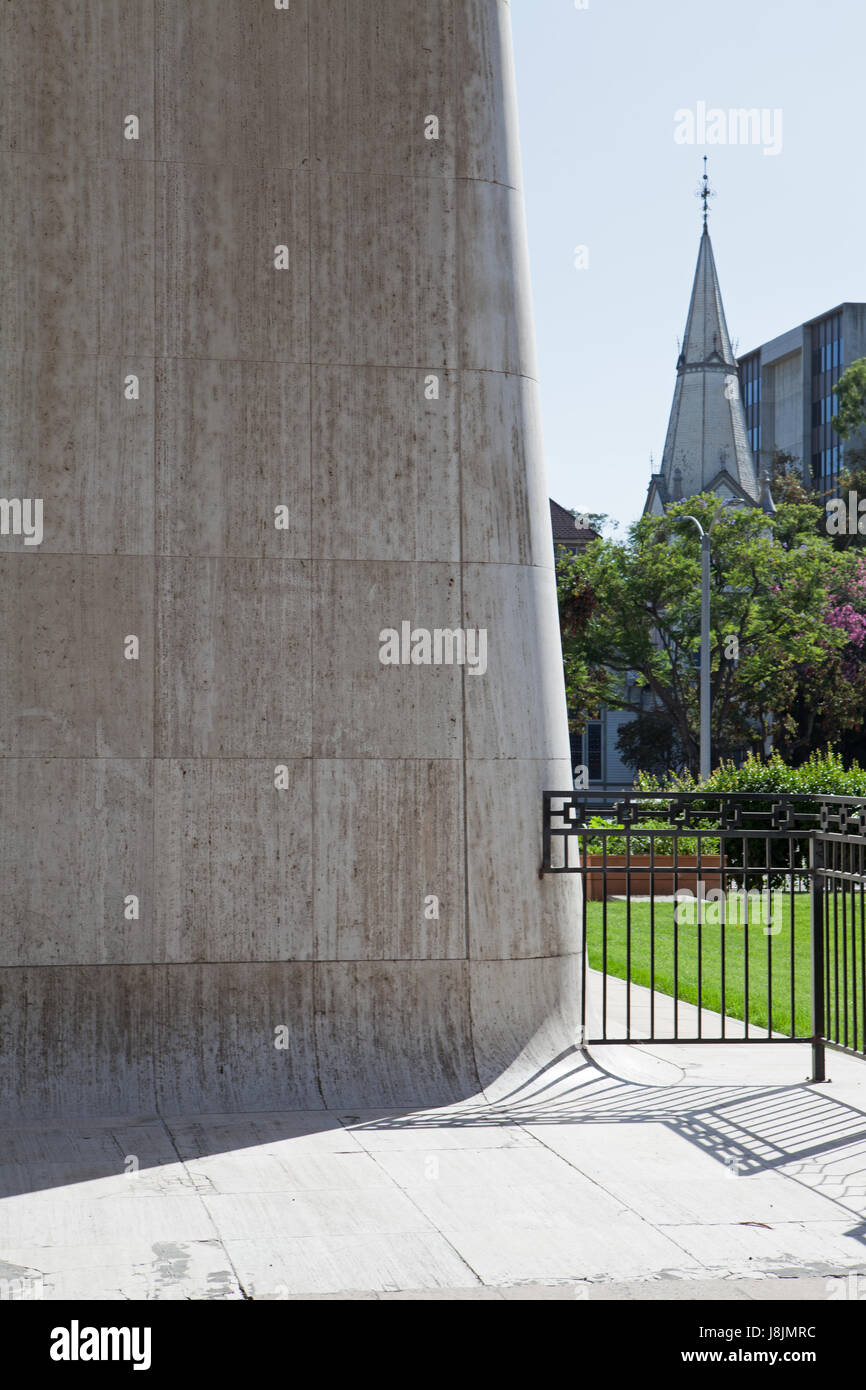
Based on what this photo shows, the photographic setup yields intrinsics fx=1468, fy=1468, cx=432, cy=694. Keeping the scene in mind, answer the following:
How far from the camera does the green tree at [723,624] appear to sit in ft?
133

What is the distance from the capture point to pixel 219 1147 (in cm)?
655

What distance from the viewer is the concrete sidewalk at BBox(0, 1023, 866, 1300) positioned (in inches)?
189

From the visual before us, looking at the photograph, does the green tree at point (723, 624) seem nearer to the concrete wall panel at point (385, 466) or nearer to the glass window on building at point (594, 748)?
the glass window on building at point (594, 748)

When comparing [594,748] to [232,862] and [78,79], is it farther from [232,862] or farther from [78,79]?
[78,79]

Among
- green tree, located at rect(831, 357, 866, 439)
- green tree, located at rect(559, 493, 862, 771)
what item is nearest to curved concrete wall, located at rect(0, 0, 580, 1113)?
green tree, located at rect(559, 493, 862, 771)

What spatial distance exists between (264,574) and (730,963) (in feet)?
25.9

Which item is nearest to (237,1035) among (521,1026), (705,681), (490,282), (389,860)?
(389,860)

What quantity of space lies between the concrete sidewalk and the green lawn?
247 cm

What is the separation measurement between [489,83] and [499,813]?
4.07 metres

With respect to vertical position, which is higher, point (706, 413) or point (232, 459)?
point (706, 413)

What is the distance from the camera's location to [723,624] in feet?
133

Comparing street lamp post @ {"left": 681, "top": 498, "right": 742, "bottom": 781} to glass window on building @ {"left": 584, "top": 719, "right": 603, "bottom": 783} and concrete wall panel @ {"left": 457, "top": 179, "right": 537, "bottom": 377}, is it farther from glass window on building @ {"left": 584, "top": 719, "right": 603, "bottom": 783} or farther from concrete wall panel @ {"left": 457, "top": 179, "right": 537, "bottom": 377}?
glass window on building @ {"left": 584, "top": 719, "right": 603, "bottom": 783}
